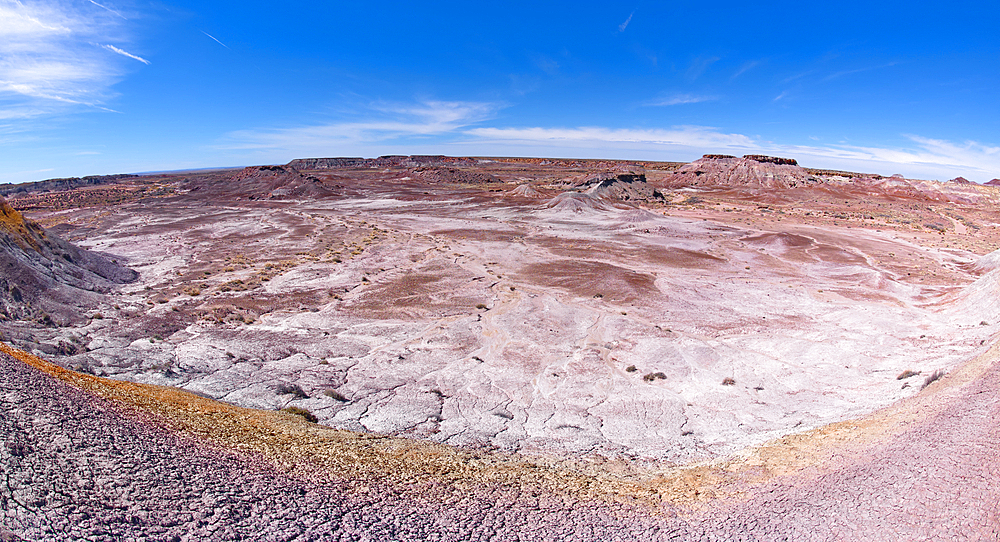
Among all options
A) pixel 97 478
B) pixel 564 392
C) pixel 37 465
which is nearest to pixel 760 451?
pixel 564 392

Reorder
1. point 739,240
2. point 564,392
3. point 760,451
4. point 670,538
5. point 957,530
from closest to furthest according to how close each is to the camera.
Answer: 1. point 957,530
2. point 670,538
3. point 760,451
4. point 564,392
5. point 739,240

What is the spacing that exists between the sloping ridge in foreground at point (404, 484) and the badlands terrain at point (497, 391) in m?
0.04

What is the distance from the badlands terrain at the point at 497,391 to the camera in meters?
5.87

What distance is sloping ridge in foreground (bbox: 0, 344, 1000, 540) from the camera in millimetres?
5160

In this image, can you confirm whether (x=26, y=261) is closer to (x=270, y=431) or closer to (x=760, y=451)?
(x=270, y=431)

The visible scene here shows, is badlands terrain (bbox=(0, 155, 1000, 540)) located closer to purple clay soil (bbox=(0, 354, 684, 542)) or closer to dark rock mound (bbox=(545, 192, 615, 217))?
purple clay soil (bbox=(0, 354, 684, 542))

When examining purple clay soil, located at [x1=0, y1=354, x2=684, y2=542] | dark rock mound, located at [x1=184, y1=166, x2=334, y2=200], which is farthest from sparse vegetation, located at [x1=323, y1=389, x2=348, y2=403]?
dark rock mound, located at [x1=184, y1=166, x2=334, y2=200]

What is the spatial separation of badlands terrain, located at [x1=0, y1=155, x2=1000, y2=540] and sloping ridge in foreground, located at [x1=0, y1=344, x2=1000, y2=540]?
44 millimetres

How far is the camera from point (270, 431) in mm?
8258

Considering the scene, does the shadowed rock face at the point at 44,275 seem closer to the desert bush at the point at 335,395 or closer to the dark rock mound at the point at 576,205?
the desert bush at the point at 335,395

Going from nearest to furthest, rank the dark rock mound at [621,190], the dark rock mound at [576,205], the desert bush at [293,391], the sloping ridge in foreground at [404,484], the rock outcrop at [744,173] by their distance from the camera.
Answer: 1. the sloping ridge in foreground at [404,484]
2. the desert bush at [293,391]
3. the dark rock mound at [576,205]
4. the dark rock mound at [621,190]
5. the rock outcrop at [744,173]

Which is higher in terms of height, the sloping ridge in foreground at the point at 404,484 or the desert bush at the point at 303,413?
the sloping ridge in foreground at the point at 404,484

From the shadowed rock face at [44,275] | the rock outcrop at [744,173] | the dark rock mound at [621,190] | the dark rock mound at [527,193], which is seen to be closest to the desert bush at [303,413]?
the shadowed rock face at [44,275]

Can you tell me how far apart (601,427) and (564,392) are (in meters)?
2.40
